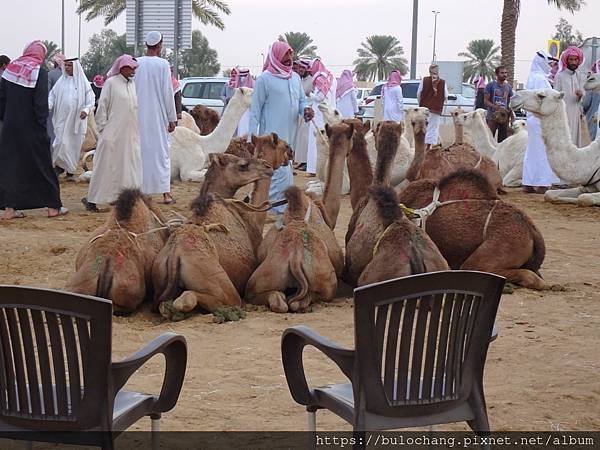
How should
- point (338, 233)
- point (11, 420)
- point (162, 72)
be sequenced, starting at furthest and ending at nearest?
1. point (162, 72)
2. point (338, 233)
3. point (11, 420)

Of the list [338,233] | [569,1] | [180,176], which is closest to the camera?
[338,233]

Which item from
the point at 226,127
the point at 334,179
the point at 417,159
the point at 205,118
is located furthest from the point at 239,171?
the point at 205,118

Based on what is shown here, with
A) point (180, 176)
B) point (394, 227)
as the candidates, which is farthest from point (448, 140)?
point (394, 227)

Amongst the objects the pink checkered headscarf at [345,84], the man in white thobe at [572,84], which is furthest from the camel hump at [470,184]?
the pink checkered headscarf at [345,84]

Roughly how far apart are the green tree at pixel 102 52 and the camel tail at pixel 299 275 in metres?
45.3

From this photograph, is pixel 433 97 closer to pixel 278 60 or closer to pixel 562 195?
pixel 562 195

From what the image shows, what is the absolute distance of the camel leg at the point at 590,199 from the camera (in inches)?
482

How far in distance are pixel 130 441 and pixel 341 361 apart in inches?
50.8

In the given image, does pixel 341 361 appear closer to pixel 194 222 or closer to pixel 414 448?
pixel 414 448

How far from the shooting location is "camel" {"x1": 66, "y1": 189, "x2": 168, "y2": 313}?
6148mm

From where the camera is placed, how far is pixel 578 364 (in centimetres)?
532

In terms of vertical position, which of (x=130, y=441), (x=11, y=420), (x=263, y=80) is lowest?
(x=130, y=441)

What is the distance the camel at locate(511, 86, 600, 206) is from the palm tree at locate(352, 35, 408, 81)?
52.1 metres

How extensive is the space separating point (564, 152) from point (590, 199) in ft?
2.49
